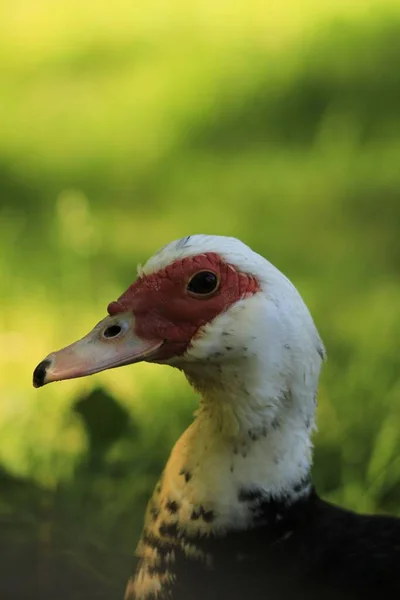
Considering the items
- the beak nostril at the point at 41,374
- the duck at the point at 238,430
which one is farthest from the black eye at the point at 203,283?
the beak nostril at the point at 41,374

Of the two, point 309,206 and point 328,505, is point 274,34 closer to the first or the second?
point 309,206

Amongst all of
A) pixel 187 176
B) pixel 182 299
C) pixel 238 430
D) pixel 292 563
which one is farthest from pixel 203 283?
pixel 187 176

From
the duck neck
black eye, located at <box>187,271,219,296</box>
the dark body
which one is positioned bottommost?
the dark body

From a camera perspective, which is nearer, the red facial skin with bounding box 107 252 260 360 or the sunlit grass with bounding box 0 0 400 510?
the red facial skin with bounding box 107 252 260 360

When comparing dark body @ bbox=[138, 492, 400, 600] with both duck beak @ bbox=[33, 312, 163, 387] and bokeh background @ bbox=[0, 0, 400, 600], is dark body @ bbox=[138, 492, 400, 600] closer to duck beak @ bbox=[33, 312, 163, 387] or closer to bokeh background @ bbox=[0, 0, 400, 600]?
duck beak @ bbox=[33, 312, 163, 387]

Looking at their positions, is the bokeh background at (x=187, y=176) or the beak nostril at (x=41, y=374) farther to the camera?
the bokeh background at (x=187, y=176)

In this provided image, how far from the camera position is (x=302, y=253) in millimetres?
1439

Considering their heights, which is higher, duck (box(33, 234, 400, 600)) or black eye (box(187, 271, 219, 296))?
black eye (box(187, 271, 219, 296))

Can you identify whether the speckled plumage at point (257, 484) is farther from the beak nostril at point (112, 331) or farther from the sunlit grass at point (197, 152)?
the sunlit grass at point (197, 152)

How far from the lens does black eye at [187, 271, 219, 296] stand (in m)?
0.76

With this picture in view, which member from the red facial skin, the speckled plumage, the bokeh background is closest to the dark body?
the speckled plumage

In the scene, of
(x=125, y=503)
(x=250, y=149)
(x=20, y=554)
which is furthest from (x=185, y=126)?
(x=20, y=554)

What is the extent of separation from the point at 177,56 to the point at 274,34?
0.19 m

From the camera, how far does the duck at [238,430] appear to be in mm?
762
